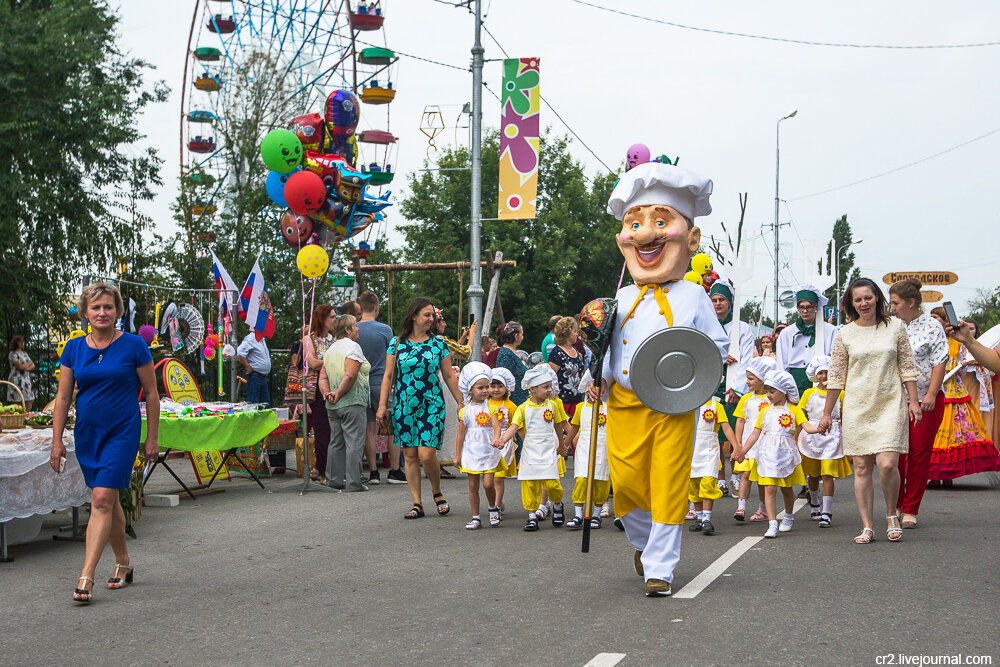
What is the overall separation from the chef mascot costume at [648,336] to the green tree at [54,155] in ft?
36.9

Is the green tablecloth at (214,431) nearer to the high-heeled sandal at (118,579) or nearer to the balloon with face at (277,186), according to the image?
the high-heeled sandal at (118,579)

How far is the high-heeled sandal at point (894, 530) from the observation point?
776 cm

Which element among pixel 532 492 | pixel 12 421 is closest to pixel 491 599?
pixel 532 492

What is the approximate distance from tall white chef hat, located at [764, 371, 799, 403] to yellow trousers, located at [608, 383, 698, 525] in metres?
2.94

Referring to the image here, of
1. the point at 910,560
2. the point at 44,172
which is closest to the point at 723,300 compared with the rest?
the point at 910,560

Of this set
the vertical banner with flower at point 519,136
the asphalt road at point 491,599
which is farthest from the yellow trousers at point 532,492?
the vertical banner with flower at point 519,136

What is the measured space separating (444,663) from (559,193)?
157 ft

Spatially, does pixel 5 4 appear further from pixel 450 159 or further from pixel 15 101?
pixel 450 159

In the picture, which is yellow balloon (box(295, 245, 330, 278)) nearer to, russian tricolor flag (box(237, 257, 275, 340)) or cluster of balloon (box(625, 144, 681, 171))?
russian tricolor flag (box(237, 257, 275, 340))

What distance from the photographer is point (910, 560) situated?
22.6 feet

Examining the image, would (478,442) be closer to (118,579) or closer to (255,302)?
(118,579)

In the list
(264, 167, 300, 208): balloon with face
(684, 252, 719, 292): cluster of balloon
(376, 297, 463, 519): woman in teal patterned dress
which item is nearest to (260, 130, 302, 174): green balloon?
(264, 167, 300, 208): balloon with face

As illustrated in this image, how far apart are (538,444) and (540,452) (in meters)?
0.07

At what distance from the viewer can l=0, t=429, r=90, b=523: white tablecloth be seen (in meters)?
7.50
